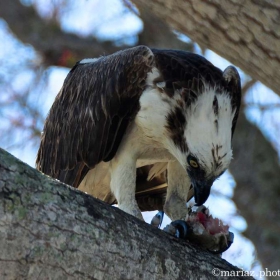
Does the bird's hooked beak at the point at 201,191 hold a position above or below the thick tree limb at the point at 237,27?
below

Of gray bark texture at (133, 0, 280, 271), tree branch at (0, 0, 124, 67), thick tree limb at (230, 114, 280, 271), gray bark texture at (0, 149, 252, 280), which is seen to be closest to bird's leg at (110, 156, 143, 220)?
gray bark texture at (133, 0, 280, 271)

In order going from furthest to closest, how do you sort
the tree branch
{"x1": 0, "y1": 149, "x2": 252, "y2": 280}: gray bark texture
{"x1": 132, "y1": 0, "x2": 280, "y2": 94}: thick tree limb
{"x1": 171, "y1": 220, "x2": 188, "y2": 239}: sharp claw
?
1. the tree branch
2. {"x1": 132, "y1": 0, "x2": 280, "y2": 94}: thick tree limb
3. {"x1": 171, "y1": 220, "x2": 188, "y2": 239}: sharp claw
4. {"x1": 0, "y1": 149, "x2": 252, "y2": 280}: gray bark texture

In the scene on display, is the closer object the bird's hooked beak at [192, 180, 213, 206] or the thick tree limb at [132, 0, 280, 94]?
the thick tree limb at [132, 0, 280, 94]

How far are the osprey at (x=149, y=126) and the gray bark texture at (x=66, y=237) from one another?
1.28 meters

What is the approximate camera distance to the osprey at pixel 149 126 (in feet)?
17.7

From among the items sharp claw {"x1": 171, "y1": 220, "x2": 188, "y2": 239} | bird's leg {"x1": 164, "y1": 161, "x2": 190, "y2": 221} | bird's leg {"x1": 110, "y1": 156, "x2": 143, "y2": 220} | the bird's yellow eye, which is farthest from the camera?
bird's leg {"x1": 164, "y1": 161, "x2": 190, "y2": 221}

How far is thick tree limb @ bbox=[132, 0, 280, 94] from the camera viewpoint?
16.6 feet

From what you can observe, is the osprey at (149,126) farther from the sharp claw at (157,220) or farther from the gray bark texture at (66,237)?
the gray bark texture at (66,237)

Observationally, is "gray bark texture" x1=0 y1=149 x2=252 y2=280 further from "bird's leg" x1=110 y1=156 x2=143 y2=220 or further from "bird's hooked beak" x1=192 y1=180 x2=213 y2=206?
"bird's leg" x1=110 y1=156 x2=143 y2=220

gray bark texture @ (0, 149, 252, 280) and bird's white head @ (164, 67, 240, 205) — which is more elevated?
bird's white head @ (164, 67, 240, 205)

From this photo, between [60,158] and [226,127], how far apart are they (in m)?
1.52

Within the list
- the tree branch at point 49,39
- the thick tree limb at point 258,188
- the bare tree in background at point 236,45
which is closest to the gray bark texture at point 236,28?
the bare tree in background at point 236,45

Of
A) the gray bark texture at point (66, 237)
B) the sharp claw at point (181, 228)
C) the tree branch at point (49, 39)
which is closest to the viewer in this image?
the gray bark texture at point (66, 237)

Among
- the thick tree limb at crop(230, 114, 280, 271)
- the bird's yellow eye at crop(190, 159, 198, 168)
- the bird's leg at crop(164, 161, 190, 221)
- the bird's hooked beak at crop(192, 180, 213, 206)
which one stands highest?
the thick tree limb at crop(230, 114, 280, 271)
